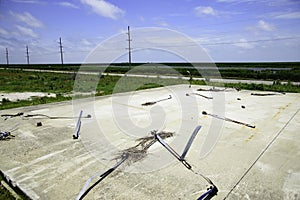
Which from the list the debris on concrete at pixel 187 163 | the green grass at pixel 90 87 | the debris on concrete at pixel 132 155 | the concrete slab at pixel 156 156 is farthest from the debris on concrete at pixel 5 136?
the green grass at pixel 90 87

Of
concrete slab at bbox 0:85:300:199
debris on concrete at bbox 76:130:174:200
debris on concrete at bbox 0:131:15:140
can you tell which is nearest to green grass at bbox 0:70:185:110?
concrete slab at bbox 0:85:300:199

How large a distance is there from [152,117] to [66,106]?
130 inches

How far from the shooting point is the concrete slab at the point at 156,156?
2615 millimetres

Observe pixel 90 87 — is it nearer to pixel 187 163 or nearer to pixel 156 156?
pixel 156 156

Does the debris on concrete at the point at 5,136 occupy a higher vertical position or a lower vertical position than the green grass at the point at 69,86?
lower

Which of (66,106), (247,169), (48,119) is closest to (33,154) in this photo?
(48,119)

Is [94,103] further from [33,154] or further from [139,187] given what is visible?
[139,187]

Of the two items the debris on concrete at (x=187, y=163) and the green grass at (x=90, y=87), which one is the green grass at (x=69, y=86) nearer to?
the green grass at (x=90, y=87)

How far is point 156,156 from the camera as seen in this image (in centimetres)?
349

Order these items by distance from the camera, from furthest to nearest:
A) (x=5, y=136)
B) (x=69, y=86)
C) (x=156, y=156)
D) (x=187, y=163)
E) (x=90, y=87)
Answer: (x=69, y=86), (x=90, y=87), (x=5, y=136), (x=156, y=156), (x=187, y=163)

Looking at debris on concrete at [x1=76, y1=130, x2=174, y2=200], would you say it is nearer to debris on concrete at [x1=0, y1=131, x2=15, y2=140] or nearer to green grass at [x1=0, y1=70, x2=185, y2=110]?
debris on concrete at [x1=0, y1=131, x2=15, y2=140]

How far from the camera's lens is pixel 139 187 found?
268 cm

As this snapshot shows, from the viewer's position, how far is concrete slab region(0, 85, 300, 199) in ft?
8.58

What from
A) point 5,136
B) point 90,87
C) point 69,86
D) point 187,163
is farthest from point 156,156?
point 69,86
